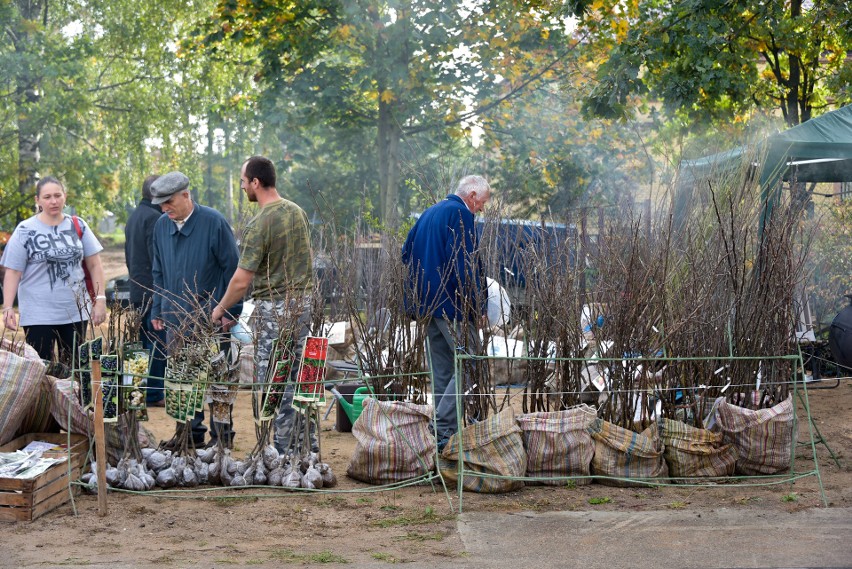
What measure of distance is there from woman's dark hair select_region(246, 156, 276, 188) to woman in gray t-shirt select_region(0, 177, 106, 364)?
1.24 metres

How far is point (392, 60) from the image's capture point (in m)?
11.9

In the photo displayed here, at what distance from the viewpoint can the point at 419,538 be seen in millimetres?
4277

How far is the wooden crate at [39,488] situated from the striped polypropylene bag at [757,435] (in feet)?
10.8

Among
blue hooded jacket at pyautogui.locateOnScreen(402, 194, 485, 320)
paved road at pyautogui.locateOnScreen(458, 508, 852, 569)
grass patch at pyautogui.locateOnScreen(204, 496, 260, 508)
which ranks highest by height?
blue hooded jacket at pyautogui.locateOnScreen(402, 194, 485, 320)

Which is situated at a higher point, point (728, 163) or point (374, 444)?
point (728, 163)

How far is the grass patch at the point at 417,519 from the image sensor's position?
4509mm

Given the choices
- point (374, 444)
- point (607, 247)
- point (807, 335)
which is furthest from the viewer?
point (807, 335)

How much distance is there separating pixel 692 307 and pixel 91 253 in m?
3.54

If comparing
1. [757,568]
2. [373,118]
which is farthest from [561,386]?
[373,118]

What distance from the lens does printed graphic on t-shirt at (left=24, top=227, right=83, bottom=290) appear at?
19.1 feet

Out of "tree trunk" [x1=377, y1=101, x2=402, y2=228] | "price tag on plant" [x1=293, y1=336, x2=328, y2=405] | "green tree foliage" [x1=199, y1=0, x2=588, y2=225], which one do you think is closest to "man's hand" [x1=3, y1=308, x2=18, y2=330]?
"price tag on plant" [x1=293, y1=336, x2=328, y2=405]

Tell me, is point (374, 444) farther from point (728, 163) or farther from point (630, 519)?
point (728, 163)

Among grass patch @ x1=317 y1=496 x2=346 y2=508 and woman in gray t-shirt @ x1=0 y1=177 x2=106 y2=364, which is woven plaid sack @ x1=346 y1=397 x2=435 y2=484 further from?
woman in gray t-shirt @ x1=0 y1=177 x2=106 y2=364

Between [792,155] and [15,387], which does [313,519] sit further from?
[792,155]
